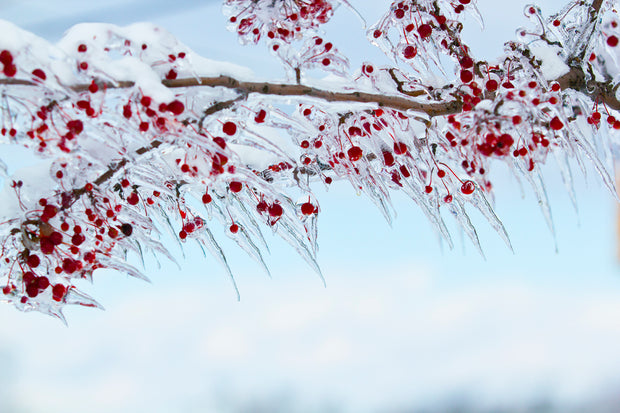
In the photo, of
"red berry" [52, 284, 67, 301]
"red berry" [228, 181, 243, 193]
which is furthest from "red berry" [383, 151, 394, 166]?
"red berry" [52, 284, 67, 301]

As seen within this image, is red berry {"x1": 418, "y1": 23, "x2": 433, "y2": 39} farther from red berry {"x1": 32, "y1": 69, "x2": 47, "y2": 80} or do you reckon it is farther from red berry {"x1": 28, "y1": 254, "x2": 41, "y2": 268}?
red berry {"x1": 28, "y1": 254, "x2": 41, "y2": 268}

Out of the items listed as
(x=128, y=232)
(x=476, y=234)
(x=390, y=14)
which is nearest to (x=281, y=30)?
(x=390, y=14)

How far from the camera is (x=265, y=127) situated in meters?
1.88

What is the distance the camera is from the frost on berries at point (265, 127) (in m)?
1.48

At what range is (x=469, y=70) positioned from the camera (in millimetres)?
1923

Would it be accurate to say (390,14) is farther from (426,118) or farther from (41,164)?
(41,164)

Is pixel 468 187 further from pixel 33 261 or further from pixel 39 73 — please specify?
pixel 33 261

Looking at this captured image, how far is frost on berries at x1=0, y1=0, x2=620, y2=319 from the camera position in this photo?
148 centimetres

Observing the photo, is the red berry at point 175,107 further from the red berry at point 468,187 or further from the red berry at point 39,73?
the red berry at point 468,187

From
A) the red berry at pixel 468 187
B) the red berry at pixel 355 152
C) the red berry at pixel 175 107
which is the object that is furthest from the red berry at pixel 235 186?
the red berry at pixel 468 187

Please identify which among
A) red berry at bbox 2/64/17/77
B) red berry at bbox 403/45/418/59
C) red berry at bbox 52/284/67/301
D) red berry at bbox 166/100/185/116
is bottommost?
red berry at bbox 52/284/67/301

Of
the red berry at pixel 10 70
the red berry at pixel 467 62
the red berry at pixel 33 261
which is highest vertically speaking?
the red berry at pixel 467 62

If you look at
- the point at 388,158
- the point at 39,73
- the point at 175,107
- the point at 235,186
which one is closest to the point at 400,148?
the point at 388,158

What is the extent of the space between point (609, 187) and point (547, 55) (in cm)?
55
